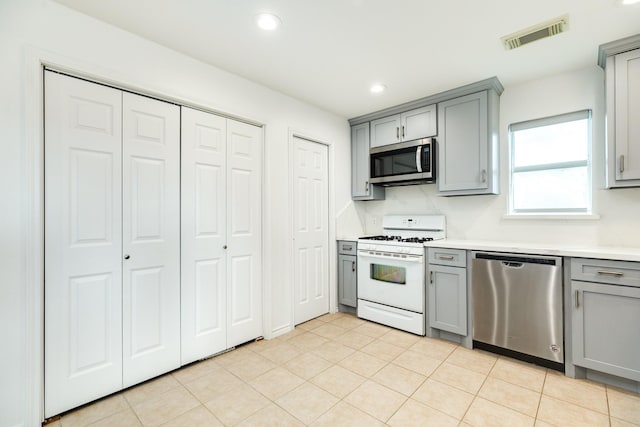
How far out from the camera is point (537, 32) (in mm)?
2070

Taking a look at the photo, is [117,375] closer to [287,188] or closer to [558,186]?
[287,188]

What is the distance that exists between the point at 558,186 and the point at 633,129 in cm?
71

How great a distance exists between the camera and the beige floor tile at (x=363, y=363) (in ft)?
7.54

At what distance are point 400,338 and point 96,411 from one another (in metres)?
2.46

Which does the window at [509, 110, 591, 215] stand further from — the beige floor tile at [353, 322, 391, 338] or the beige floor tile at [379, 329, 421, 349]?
the beige floor tile at [353, 322, 391, 338]

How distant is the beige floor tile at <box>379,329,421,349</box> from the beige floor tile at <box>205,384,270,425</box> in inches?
54.5

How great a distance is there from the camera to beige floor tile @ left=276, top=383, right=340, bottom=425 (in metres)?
1.80

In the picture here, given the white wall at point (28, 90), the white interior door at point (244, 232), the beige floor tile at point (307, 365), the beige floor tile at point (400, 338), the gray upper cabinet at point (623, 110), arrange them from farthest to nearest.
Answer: the beige floor tile at point (400, 338)
the white interior door at point (244, 232)
the beige floor tile at point (307, 365)
the gray upper cabinet at point (623, 110)
the white wall at point (28, 90)

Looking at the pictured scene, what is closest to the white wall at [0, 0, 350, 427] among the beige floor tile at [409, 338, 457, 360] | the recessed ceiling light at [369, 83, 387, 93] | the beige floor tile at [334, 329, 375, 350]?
the recessed ceiling light at [369, 83, 387, 93]

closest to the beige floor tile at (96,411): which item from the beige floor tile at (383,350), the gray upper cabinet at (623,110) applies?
the beige floor tile at (383,350)

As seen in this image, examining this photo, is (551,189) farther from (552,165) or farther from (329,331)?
(329,331)

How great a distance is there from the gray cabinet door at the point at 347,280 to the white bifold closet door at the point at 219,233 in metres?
1.17

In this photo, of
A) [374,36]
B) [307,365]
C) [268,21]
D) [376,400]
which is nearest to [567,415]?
[376,400]

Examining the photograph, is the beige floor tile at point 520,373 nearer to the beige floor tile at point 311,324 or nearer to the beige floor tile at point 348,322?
the beige floor tile at point 348,322
